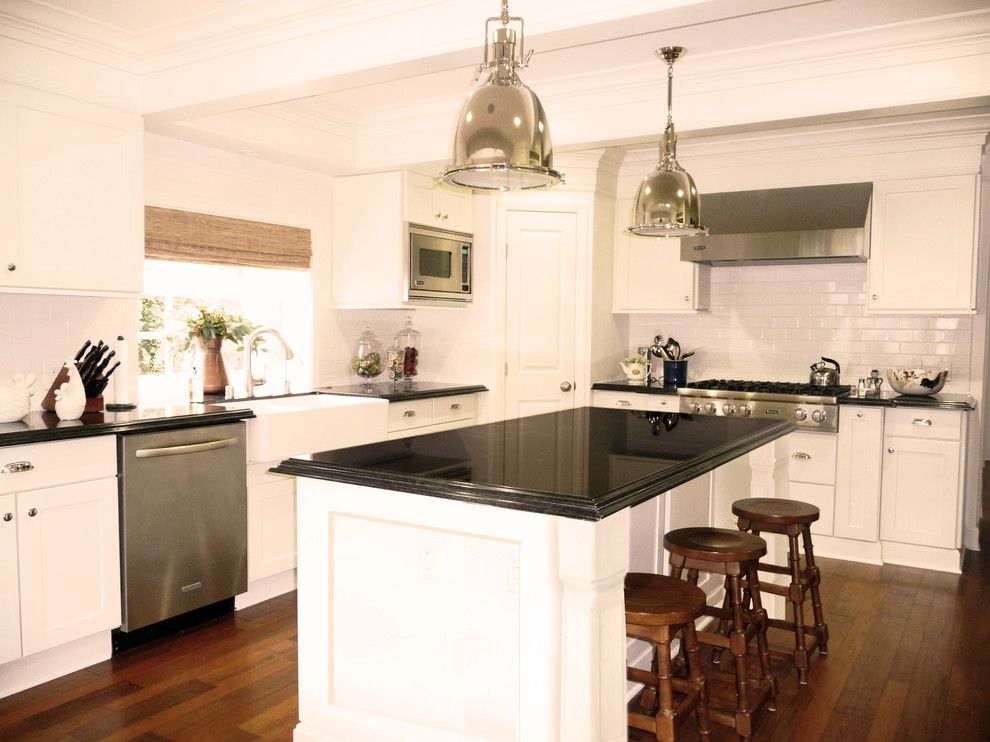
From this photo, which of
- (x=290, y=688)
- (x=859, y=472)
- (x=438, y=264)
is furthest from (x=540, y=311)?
(x=290, y=688)

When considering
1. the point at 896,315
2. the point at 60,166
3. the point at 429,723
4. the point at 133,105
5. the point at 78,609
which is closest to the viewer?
the point at 429,723

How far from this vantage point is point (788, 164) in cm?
516

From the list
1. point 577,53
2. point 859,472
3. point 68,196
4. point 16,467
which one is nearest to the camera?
point 16,467

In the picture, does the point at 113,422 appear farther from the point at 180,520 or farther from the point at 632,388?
the point at 632,388

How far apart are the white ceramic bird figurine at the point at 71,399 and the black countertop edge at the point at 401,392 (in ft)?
5.18

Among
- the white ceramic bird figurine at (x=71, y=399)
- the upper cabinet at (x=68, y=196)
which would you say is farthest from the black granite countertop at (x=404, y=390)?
the white ceramic bird figurine at (x=71, y=399)

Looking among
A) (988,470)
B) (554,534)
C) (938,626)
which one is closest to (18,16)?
(554,534)

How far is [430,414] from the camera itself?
4996 mm

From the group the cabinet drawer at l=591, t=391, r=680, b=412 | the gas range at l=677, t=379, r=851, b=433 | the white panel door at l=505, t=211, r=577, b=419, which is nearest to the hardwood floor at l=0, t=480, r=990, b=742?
the gas range at l=677, t=379, r=851, b=433

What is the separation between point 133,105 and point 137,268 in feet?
2.40

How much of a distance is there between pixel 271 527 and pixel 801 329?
3627 millimetres

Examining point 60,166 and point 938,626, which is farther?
point 938,626

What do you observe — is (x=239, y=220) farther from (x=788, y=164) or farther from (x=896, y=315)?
(x=896, y=315)

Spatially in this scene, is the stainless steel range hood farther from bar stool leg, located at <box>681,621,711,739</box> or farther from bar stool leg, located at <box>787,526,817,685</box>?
bar stool leg, located at <box>681,621,711,739</box>
